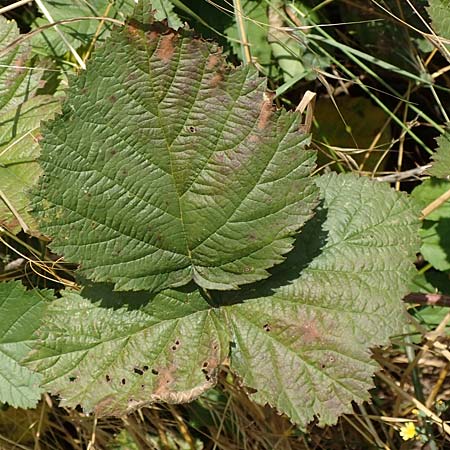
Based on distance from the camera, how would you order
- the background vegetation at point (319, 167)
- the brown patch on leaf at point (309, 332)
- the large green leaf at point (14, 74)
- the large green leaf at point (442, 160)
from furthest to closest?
the background vegetation at point (319, 167) → the large green leaf at point (14, 74) → the large green leaf at point (442, 160) → the brown patch on leaf at point (309, 332)

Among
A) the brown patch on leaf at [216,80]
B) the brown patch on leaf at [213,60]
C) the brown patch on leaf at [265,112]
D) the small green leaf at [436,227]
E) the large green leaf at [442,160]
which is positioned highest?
the brown patch on leaf at [213,60]

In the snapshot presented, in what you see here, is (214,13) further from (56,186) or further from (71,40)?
(56,186)

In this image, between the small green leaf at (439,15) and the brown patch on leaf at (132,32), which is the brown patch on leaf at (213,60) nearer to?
the brown patch on leaf at (132,32)

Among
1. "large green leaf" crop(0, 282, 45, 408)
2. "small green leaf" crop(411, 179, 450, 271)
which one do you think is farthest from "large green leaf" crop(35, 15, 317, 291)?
"small green leaf" crop(411, 179, 450, 271)

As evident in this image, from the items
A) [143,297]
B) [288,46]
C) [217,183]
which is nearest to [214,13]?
[288,46]

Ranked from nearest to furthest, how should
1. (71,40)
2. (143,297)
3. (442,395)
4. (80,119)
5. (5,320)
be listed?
(80,119) → (143,297) → (5,320) → (71,40) → (442,395)

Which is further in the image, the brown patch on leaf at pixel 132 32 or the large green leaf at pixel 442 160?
the large green leaf at pixel 442 160

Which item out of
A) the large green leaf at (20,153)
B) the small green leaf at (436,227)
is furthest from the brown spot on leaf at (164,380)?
the small green leaf at (436,227)

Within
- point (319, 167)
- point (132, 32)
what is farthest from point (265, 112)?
point (319, 167)
